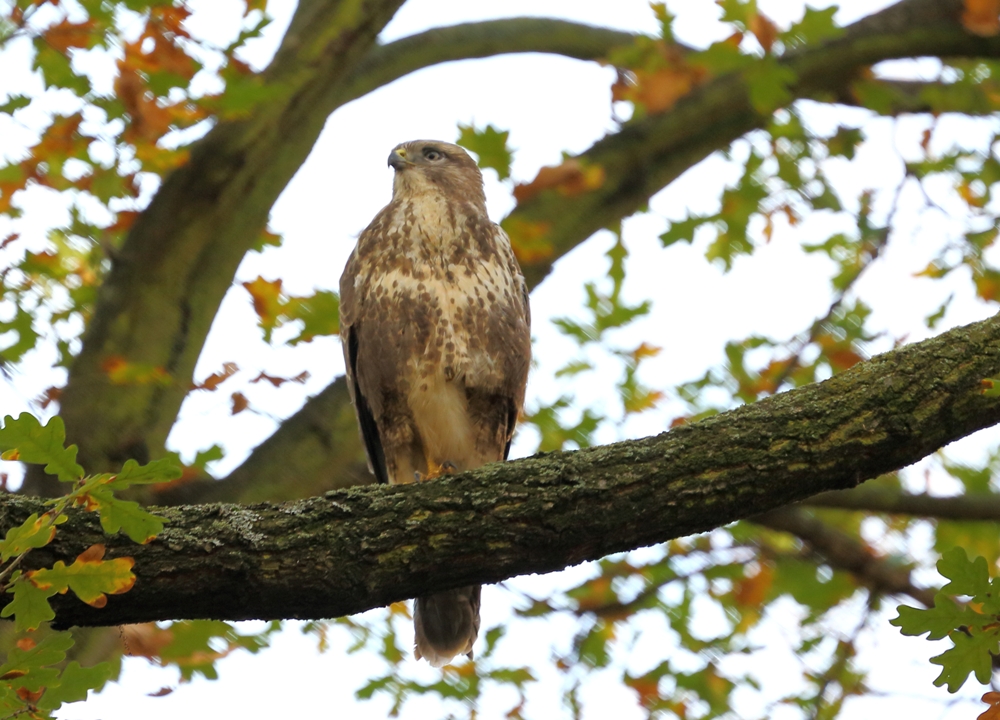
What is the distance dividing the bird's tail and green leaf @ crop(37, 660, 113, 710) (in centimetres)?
212

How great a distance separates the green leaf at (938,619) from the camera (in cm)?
230

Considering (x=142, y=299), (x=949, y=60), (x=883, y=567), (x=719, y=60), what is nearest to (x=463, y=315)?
(x=142, y=299)

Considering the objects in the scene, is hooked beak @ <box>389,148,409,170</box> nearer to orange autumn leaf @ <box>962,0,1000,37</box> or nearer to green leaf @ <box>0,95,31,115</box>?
green leaf @ <box>0,95,31,115</box>

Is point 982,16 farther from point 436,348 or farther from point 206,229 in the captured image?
point 206,229

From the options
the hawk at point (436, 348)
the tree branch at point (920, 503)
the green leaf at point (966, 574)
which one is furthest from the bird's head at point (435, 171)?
the green leaf at point (966, 574)

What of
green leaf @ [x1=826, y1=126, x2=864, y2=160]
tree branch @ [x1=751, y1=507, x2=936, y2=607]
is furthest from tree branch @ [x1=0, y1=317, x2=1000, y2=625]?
green leaf @ [x1=826, y1=126, x2=864, y2=160]

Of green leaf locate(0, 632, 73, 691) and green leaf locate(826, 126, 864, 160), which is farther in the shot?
green leaf locate(826, 126, 864, 160)

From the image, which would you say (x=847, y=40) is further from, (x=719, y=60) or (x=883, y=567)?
(x=883, y=567)

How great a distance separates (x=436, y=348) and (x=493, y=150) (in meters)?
1.52

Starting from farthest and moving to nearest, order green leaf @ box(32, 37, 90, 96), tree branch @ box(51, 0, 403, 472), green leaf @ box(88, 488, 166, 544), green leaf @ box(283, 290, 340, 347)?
green leaf @ box(283, 290, 340, 347) → green leaf @ box(32, 37, 90, 96) → tree branch @ box(51, 0, 403, 472) → green leaf @ box(88, 488, 166, 544)

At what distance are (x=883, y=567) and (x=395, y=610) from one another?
281 cm

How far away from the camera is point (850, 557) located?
552cm

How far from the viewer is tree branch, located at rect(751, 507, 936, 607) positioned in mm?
5375

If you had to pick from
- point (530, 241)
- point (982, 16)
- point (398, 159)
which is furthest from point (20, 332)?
point (982, 16)
